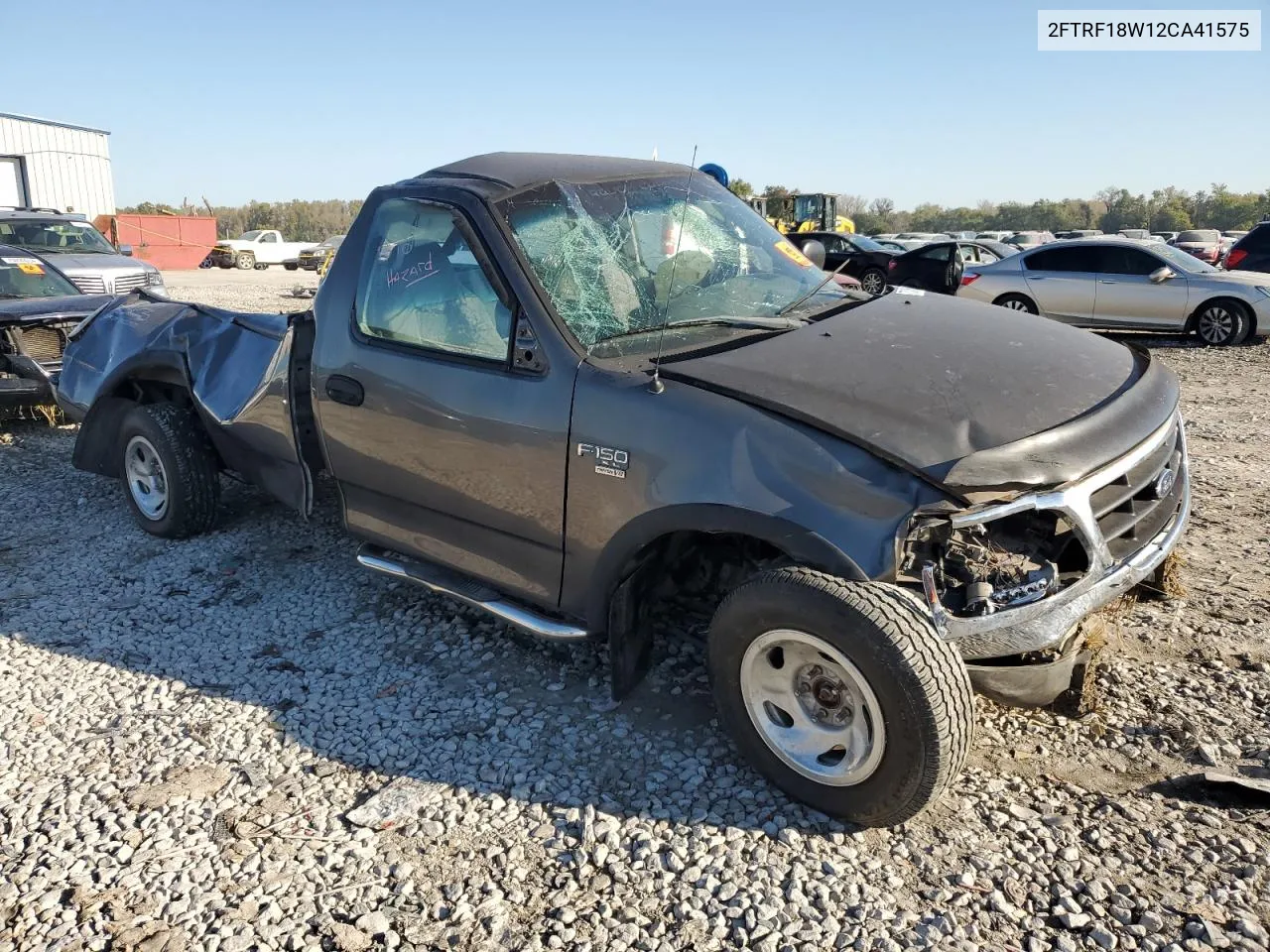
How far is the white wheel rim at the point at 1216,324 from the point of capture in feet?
40.1

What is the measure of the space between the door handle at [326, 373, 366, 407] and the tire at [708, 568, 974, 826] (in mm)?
1827

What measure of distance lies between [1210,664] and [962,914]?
177 centimetres

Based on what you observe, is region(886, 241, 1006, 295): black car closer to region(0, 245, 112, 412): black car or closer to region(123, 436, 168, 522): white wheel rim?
region(0, 245, 112, 412): black car

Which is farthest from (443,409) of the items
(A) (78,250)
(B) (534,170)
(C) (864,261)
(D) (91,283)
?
(C) (864,261)

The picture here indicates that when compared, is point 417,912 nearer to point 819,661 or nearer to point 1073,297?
point 819,661

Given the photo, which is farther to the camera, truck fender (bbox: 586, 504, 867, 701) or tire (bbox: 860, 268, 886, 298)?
tire (bbox: 860, 268, 886, 298)

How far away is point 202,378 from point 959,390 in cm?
370

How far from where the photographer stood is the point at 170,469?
16.5ft

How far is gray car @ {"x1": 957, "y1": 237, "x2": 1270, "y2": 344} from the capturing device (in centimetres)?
1216

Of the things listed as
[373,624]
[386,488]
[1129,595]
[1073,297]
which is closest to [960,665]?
[1129,595]

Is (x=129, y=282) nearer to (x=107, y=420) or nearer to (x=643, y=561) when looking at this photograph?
(x=107, y=420)

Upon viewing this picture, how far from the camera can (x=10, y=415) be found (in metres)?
7.67

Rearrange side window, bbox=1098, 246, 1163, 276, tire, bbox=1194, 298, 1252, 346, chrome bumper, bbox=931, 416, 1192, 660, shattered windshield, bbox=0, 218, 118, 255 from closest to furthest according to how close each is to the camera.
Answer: chrome bumper, bbox=931, 416, 1192, 660
tire, bbox=1194, 298, 1252, 346
shattered windshield, bbox=0, 218, 118, 255
side window, bbox=1098, 246, 1163, 276

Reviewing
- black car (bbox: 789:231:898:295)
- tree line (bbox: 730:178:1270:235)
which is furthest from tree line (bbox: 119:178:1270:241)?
black car (bbox: 789:231:898:295)
